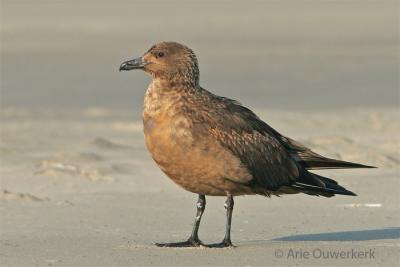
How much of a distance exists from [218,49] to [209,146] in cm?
2483

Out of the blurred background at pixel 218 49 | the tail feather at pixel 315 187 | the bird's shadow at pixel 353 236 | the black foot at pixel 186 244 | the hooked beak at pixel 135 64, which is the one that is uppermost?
the blurred background at pixel 218 49

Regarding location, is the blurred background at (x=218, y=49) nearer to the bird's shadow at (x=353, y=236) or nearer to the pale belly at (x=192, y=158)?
the bird's shadow at (x=353, y=236)

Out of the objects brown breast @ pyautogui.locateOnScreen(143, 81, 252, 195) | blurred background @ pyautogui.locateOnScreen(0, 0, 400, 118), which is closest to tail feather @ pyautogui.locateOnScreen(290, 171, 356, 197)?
brown breast @ pyautogui.locateOnScreen(143, 81, 252, 195)

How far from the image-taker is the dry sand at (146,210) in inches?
385

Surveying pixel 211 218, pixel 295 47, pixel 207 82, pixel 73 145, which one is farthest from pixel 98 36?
pixel 211 218

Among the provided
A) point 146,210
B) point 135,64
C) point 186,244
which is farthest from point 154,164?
point 186,244

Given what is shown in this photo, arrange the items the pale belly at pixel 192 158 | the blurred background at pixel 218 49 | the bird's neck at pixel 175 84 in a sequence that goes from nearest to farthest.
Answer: the pale belly at pixel 192 158 < the bird's neck at pixel 175 84 < the blurred background at pixel 218 49

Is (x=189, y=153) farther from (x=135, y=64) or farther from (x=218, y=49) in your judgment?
(x=218, y=49)

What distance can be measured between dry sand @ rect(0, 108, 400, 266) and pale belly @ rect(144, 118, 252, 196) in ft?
1.72

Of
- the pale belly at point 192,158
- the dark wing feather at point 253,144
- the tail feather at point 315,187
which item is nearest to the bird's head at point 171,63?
the dark wing feather at point 253,144

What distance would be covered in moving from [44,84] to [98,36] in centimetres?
1578

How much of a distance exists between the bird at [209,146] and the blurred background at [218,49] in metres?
9.85

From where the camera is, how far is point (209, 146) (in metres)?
10.0

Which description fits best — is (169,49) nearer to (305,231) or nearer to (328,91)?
(305,231)
